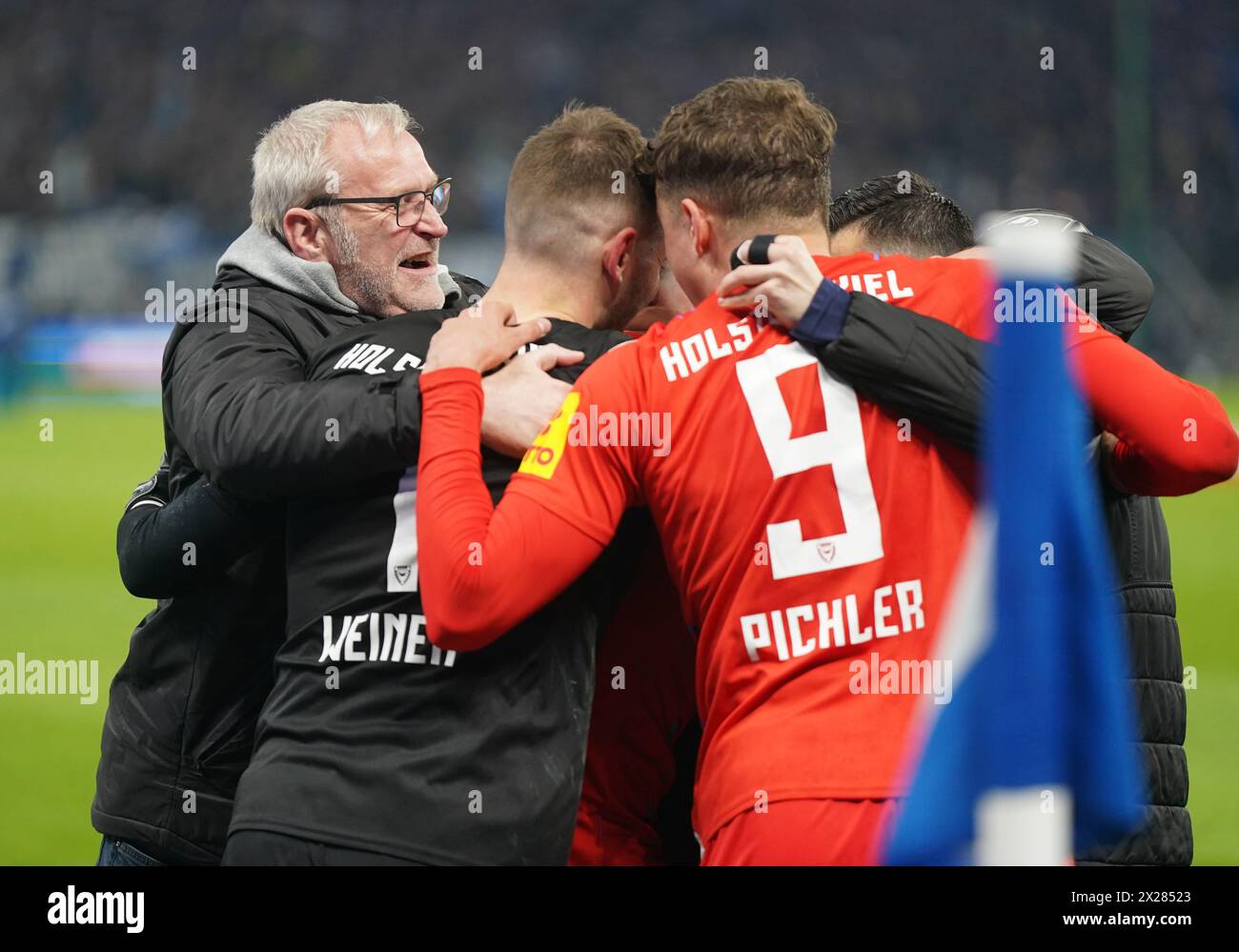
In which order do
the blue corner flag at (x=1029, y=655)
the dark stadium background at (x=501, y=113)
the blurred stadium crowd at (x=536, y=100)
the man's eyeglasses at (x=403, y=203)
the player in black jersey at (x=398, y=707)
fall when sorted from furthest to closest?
the blurred stadium crowd at (x=536, y=100)
the dark stadium background at (x=501, y=113)
the man's eyeglasses at (x=403, y=203)
the player in black jersey at (x=398, y=707)
the blue corner flag at (x=1029, y=655)

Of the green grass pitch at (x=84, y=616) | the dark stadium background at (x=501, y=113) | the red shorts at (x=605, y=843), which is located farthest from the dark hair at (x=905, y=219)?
the dark stadium background at (x=501, y=113)

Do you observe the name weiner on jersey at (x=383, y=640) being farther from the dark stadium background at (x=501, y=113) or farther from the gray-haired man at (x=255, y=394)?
the dark stadium background at (x=501, y=113)

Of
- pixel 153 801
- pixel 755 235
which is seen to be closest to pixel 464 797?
pixel 153 801

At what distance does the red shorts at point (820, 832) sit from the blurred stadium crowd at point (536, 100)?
16825 millimetres

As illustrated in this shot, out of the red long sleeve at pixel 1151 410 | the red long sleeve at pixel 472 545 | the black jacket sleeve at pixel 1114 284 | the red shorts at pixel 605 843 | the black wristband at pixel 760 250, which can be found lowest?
the red shorts at pixel 605 843

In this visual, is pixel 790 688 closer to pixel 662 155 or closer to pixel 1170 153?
pixel 662 155

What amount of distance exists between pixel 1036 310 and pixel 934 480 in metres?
0.78

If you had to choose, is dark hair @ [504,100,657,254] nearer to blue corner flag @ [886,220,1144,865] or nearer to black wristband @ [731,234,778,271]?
black wristband @ [731,234,778,271]

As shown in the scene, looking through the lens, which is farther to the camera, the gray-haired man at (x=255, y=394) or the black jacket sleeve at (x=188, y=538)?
the black jacket sleeve at (x=188, y=538)

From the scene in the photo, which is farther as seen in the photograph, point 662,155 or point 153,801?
point 153,801

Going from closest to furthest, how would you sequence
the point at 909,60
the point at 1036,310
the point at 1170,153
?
the point at 1036,310 < the point at 1170,153 < the point at 909,60

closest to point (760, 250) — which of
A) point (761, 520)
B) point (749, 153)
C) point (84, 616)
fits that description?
point (749, 153)

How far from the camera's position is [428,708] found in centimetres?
212

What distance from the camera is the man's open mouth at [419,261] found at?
272cm
